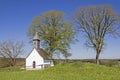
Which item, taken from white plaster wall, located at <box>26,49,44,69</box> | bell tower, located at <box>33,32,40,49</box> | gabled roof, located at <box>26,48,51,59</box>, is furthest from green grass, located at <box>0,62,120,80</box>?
bell tower, located at <box>33,32,40,49</box>

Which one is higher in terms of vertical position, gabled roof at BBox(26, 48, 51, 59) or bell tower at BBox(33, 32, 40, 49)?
bell tower at BBox(33, 32, 40, 49)

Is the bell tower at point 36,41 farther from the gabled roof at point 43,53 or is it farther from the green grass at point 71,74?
the green grass at point 71,74

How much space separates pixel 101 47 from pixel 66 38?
A: 11821 mm

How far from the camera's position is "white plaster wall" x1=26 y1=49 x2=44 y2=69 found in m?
57.2

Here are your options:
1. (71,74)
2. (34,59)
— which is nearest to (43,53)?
(34,59)

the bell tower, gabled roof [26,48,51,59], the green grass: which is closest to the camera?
the green grass

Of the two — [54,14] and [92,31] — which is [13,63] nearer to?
[54,14]

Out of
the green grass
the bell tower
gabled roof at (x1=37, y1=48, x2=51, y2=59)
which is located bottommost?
the green grass

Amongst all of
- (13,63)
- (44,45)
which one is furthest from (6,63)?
(44,45)

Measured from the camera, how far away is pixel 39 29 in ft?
199

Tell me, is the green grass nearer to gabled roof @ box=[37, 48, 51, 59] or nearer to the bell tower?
gabled roof @ box=[37, 48, 51, 59]

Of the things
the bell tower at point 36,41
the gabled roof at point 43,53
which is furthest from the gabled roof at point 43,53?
the bell tower at point 36,41

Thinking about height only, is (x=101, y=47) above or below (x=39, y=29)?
below

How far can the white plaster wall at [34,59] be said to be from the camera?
188 feet
